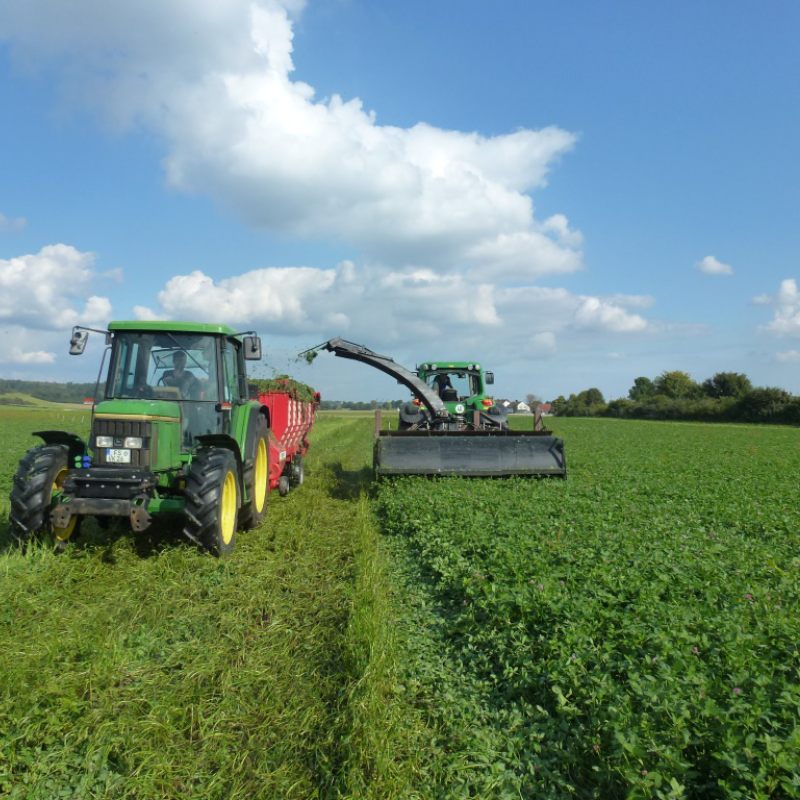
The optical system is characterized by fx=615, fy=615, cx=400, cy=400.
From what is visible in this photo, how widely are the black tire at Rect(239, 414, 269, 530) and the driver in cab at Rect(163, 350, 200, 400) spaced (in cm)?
114

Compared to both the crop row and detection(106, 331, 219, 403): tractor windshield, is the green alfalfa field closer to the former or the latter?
the crop row

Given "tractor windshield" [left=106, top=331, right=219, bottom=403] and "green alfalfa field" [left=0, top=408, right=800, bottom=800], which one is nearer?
"green alfalfa field" [left=0, top=408, right=800, bottom=800]

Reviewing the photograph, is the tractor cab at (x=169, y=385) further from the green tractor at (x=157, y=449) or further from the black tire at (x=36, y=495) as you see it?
the black tire at (x=36, y=495)

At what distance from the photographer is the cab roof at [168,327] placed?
7.30 meters

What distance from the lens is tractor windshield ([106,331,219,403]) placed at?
727cm

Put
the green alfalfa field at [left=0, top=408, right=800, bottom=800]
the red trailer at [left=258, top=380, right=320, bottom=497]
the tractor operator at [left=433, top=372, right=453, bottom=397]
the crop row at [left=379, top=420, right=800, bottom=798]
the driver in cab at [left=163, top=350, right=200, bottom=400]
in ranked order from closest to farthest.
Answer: the crop row at [left=379, top=420, right=800, bottom=798] < the green alfalfa field at [left=0, top=408, right=800, bottom=800] < the driver in cab at [left=163, top=350, right=200, bottom=400] < the red trailer at [left=258, top=380, right=320, bottom=497] < the tractor operator at [left=433, top=372, right=453, bottom=397]

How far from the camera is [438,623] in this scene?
5.03m

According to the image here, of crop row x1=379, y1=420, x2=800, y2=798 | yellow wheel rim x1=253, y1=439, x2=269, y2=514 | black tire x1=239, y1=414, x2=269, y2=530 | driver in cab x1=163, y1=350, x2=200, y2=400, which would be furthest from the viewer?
yellow wheel rim x1=253, y1=439, x2=269, y2=514

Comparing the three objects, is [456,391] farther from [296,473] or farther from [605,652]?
[605,652]

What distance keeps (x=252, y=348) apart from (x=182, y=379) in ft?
3.02

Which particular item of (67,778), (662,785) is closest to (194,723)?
(67,778)

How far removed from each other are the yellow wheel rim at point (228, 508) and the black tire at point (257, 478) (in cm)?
54

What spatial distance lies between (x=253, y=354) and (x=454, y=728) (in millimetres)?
5227

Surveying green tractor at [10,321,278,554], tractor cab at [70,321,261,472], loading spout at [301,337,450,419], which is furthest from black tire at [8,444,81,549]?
loading spout at [301,337,450,419]
